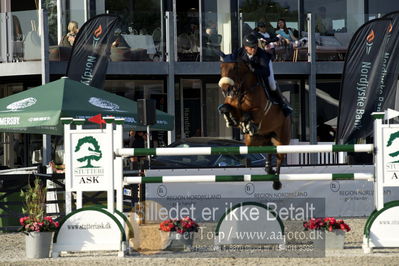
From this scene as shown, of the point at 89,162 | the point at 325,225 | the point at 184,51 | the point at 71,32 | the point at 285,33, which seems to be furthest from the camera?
the point at 285,33

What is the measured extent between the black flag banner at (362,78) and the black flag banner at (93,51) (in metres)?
5.15

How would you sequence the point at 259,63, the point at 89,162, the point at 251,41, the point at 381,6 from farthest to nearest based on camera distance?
the point at 381,6
the point at 259,63
the point at 251,41
the point at 89,162

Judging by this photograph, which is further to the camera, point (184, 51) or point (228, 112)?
point (184, 51)

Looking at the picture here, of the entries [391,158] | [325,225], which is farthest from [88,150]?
[391,158]

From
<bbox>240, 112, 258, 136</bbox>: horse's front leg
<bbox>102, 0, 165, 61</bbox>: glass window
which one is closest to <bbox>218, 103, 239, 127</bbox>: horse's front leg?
<bbox>240, 112, 258, 136</bbox>: horse's front leg

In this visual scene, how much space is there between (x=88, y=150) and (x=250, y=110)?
1.99 meters

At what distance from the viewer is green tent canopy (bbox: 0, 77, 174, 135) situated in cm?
1491

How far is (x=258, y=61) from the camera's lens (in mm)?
11742

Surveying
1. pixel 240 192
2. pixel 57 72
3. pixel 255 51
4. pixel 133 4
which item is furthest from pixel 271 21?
pixel 255 51

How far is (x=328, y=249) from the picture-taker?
11.4 m

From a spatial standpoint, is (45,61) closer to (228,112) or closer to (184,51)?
(184,51)

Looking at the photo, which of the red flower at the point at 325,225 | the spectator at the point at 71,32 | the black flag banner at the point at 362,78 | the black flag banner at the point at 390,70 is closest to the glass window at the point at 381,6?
the black flag banner at the point at 390,70

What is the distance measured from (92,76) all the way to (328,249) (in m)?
9.87

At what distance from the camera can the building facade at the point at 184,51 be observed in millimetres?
23453
